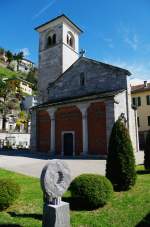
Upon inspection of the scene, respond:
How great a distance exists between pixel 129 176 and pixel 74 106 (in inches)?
634

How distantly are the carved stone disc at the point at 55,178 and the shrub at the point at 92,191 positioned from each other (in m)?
1.64

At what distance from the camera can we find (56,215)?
5352 mm

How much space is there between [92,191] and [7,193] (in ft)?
9.16

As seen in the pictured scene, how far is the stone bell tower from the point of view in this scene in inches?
1324

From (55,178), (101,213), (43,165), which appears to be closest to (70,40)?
(43,165)

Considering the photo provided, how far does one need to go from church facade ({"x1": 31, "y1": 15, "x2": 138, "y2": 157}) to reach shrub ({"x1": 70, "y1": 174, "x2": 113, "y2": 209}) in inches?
553

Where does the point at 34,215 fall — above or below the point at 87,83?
below

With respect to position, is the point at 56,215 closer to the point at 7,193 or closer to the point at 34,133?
the point at 7,193

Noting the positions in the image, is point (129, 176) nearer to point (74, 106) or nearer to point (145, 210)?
point (145, 210)

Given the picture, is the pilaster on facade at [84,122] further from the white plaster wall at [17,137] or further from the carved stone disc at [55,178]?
the white plaster wall at [17,137]

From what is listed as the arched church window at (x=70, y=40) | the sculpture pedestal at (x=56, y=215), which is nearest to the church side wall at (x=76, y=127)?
the arched church window at (x=70, y=40)

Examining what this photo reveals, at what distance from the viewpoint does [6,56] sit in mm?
127312

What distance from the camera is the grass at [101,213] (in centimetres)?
620

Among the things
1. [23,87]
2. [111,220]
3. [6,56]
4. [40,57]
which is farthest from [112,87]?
[6,56]
